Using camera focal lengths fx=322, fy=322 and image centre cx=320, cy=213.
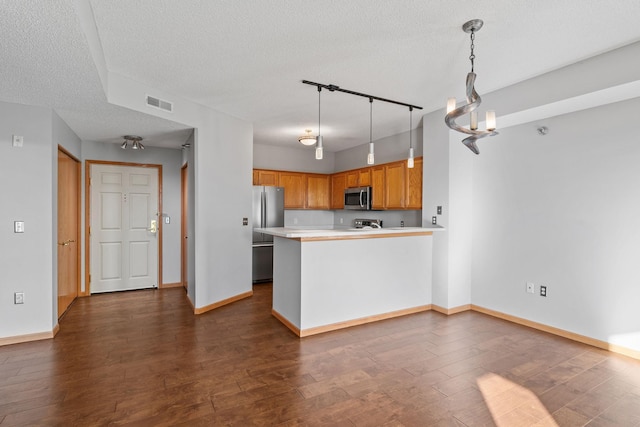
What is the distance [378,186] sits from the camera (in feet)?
18.7

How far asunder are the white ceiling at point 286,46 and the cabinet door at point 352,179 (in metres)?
2.42

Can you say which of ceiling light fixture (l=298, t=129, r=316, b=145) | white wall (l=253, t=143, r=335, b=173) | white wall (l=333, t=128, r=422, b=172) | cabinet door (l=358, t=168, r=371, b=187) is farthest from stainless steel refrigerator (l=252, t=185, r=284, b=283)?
white wall (l=333, t=128, r=422, b=172)

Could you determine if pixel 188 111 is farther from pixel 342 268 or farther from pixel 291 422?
pixel 291 422

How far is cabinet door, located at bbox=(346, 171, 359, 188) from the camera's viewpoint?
6.26 metres

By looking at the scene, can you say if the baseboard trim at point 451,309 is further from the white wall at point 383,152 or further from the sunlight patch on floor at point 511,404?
the white wall at point 383,152

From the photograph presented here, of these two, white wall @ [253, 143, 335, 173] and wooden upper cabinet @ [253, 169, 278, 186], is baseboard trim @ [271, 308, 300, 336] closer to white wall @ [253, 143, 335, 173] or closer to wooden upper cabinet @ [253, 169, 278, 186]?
wooden upper cabinet @ [253, 169, 278, 186]

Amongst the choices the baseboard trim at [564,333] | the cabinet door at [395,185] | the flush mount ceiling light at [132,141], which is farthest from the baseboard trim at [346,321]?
the flush mount ceiling light at [132,141]

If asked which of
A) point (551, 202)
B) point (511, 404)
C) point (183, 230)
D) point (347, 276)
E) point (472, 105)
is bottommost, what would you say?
point (511, 404)

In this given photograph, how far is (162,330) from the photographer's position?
3578mm

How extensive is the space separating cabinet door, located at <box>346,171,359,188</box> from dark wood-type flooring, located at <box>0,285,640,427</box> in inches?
124

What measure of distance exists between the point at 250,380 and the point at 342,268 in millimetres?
1569

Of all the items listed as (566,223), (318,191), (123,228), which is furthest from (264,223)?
(566,223)

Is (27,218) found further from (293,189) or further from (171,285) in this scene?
(293,189)

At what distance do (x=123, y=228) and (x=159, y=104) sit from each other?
2574 millimetres
